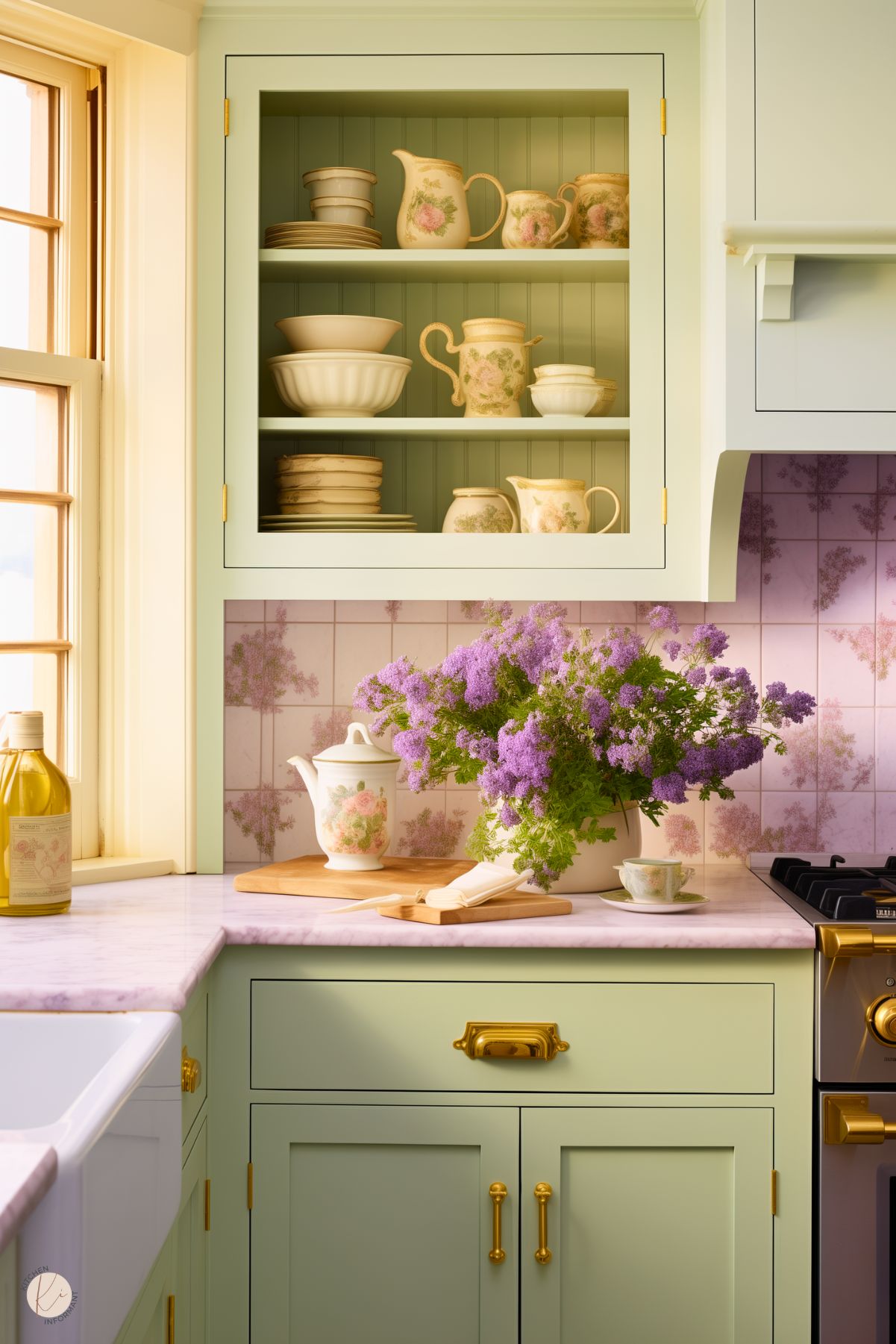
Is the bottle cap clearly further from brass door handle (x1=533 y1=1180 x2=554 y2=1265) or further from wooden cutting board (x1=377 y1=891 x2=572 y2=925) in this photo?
brass door handle (x1=533 y1=1180 x2=554 y2=1265)

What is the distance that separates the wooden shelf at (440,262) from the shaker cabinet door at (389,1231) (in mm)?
1326

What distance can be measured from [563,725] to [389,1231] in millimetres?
740

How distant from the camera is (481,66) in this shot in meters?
2.05

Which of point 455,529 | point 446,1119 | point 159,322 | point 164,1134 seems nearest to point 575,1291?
point 446,1119

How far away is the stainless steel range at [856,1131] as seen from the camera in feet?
5.49

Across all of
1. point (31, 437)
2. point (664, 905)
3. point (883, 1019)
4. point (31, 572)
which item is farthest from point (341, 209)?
point (883, 1019)

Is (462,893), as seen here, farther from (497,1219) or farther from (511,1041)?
(497,1219)

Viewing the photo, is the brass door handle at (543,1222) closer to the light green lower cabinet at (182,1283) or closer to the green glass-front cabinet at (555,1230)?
the green glass-front cabinet at (555,1230)

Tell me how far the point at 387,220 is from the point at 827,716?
47.5 inches

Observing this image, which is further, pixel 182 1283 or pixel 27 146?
pixel 27 146

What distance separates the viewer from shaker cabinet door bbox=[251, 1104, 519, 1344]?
5.59 ft

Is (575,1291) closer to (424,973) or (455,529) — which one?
(424,973)

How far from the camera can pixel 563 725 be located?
1849 millimetres

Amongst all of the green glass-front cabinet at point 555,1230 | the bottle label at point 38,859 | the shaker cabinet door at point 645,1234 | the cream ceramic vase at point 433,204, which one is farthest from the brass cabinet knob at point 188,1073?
the cream ceramic vase at point 433,204
